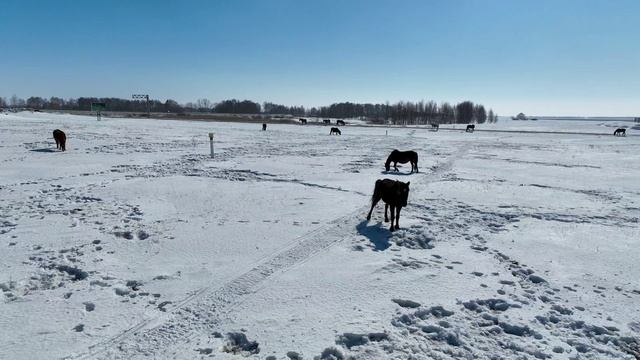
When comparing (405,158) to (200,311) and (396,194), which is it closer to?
(396,194)

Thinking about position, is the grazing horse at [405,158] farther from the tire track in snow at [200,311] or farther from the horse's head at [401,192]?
the tire track in snow at [200,311]

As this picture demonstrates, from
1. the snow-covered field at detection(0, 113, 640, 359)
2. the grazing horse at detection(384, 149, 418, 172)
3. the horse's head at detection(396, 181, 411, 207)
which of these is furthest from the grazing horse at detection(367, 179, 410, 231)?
the grazing horse at detection(384, 149, 418, 172)

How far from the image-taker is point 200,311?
5.36 meters

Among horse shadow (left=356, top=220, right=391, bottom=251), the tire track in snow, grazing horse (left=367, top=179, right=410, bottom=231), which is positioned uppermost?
grazing horse (left=367, top=179, right=410, bottom=231)

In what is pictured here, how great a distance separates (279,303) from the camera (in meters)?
5.60

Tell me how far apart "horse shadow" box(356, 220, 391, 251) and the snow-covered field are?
0.05 meters

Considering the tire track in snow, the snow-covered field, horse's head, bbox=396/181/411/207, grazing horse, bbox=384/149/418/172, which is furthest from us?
grazing horse, bbox=384/149/418/172

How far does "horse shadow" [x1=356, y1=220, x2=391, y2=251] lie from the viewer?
26.5ft

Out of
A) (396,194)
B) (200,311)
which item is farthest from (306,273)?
(396,194)

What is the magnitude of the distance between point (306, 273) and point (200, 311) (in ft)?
6.31

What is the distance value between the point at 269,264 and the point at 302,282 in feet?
3.10

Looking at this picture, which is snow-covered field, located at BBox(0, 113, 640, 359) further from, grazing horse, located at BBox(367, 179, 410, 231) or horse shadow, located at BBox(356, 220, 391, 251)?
grazing horse, located at BBox(367, 179, 410, 231)

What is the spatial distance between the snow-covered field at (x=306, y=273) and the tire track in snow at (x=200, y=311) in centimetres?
2

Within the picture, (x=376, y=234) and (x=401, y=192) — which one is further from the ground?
(x=401, y=192)
